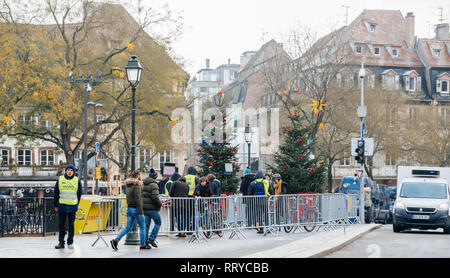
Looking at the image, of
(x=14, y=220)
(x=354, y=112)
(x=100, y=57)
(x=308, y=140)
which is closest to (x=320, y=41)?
(x=354, y=112)

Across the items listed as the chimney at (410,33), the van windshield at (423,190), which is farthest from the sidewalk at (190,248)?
the chimney at (410,33)

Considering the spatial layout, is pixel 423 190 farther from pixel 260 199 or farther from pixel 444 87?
pixel 444 87

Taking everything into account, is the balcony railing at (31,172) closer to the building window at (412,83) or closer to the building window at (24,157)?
the building window at (24,157)

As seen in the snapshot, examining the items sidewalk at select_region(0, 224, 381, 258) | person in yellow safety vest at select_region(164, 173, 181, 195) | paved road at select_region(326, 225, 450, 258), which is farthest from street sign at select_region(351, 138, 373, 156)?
sidewalk at select_region(0, 224, 381, 258)

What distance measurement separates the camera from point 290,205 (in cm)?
2323

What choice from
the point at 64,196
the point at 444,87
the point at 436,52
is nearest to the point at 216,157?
the point at 64,196

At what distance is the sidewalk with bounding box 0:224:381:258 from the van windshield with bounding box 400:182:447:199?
6204 mm

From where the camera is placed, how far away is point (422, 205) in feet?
84.5

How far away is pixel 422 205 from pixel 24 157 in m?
54.8

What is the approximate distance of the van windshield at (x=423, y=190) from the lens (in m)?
26.8

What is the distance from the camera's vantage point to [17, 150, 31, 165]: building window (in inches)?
2913

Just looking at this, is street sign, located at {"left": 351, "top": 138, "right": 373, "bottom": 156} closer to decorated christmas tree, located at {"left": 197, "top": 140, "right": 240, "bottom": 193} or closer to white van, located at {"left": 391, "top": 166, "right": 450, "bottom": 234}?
decorated christmas tree, located at {"left": 197, "top": 140, "right": 240, "bottom": 193}
